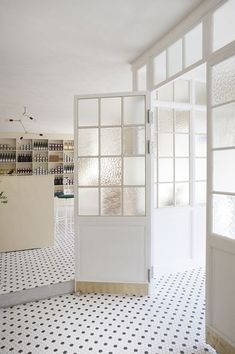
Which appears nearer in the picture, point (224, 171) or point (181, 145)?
point (224, 171)

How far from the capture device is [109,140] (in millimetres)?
3068

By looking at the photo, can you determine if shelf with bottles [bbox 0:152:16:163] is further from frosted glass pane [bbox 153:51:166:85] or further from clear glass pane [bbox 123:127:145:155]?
frosted glass pane [bbox 153:51:166:85]

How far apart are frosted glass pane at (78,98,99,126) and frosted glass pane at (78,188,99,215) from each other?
2.38 feet

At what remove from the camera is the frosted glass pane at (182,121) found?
361 cm

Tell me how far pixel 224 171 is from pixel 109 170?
1.34 metres

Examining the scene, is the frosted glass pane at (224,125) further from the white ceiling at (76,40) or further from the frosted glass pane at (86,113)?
the frosted glass pane at (86,113)

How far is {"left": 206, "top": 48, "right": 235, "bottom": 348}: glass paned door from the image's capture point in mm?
1952

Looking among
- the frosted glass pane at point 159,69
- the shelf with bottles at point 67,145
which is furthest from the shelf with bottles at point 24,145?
the frosted glass pane at point 159,69

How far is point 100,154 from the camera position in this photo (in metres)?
3.06

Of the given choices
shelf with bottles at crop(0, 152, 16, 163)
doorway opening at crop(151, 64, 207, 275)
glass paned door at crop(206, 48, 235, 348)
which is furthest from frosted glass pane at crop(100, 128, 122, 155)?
shelf with bottles at crop(0, 152, 16, 163)

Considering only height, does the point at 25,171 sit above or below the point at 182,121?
below

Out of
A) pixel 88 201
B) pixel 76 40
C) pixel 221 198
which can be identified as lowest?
pixel 88 201

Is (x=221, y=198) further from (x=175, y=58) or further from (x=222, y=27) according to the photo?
(x=175, y=58)

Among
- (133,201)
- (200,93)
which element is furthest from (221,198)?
(200,93)
